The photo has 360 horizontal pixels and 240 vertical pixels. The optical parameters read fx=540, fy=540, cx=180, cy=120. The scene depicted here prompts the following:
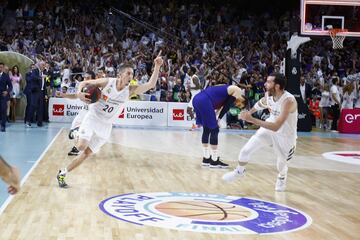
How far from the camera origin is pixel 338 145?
50.2 ft

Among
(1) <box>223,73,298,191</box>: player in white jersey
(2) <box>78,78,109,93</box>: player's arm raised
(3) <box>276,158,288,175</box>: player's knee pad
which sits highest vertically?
(2) <box>78,78,109,93</box>: player's arm raised

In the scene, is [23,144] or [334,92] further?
[334,92]

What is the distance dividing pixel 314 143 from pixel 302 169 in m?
5.25

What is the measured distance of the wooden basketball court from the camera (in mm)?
5609

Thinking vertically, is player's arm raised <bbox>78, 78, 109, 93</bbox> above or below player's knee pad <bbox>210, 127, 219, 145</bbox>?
above

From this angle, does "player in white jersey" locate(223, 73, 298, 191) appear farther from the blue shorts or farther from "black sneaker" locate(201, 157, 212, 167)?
"black sneaker" locate(201, 157, 212, 167)

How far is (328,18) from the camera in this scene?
17438mm

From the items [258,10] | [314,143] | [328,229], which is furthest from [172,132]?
[258,10]

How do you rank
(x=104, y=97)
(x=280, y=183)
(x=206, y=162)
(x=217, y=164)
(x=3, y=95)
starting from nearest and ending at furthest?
1. (x=104, y=97)
2. (x=280, y=183)
3. (x=217, y=164)
4. (x=206, y=162)
5. (x=3, y=95)

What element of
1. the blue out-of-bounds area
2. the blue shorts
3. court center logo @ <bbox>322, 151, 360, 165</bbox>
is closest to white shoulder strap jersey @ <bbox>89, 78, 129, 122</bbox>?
the blue out-of-bounds area

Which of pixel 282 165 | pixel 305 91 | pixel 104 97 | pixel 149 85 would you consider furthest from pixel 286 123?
pixel 305 91

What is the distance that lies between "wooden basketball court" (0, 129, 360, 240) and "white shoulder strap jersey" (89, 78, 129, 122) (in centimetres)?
106

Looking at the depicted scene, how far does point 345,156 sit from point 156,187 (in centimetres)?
640

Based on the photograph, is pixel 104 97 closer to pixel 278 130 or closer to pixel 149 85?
pixel 149 85
